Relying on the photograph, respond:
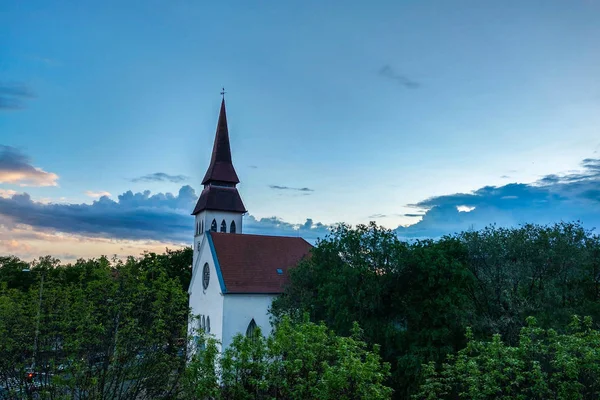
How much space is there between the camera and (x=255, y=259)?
111ft

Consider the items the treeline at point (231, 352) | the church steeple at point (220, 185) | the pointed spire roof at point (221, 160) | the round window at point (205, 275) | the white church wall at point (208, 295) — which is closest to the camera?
the treeline at point (231, 352)

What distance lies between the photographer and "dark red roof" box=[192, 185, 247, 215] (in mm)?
42053

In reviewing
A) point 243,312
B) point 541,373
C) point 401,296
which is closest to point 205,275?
point 243,312

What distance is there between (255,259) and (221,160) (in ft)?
46.4

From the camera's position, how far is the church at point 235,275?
101 ft

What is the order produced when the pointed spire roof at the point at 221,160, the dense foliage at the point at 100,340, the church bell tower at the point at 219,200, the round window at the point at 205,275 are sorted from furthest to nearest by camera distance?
the pointed spire roof at the point at 221,160 → the church bell tower at the point at 219,200 → the round window at the point at 205,275 → the dense foliage at the point at 100,340

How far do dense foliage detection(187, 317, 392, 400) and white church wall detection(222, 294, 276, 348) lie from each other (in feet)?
71.2

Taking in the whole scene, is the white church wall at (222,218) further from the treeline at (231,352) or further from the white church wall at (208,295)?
the treeline at (231,352)

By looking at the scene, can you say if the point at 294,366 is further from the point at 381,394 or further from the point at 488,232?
the point at 488,232

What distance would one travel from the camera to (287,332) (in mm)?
10164

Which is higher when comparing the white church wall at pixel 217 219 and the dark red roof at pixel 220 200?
the dark red roof at pixel 220 200

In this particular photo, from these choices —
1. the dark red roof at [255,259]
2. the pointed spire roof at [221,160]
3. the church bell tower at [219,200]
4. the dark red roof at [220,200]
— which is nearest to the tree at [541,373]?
the dark red roof at [255,259]

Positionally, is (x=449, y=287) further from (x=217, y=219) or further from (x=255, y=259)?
(x=217, y=219)

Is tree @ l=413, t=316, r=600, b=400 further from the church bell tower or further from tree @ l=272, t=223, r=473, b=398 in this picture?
the church bell tower
